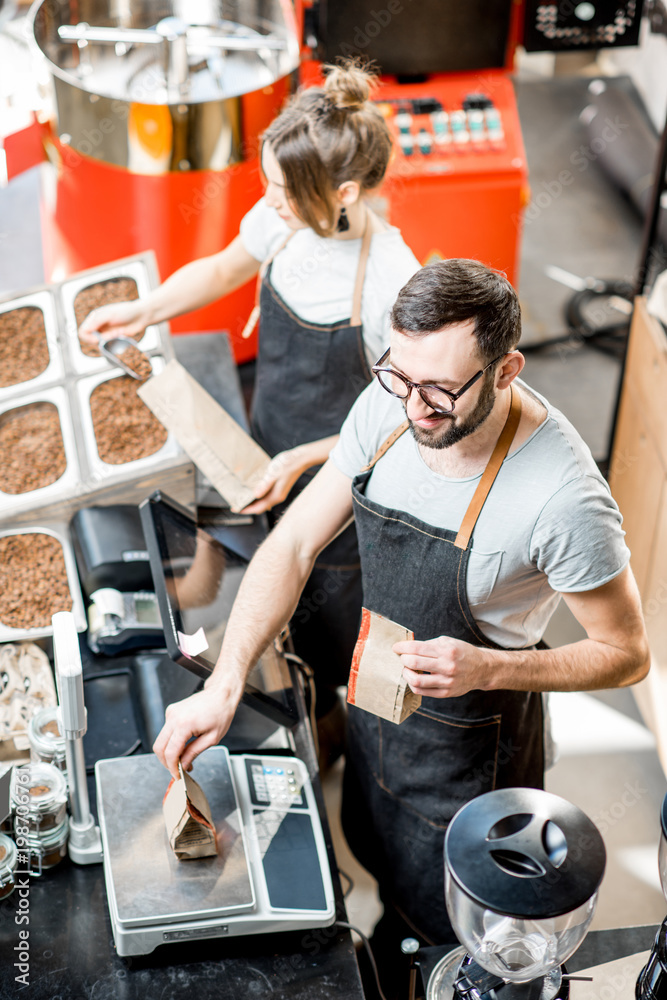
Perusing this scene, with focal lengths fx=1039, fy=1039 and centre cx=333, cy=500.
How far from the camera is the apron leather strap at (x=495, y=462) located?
1.61 metres

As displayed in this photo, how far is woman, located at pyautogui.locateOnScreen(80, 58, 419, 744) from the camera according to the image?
212 cm

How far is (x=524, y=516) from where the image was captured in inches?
62.6

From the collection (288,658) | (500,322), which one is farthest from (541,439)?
(288,658)

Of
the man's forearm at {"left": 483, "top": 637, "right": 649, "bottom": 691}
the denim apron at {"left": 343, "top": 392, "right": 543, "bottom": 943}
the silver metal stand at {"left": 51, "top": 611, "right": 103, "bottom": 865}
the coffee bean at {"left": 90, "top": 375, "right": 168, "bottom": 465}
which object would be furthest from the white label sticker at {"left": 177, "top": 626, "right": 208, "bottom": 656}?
the coffee bean at {"left": 90, "top": 375, "right": 168, "bottom": 465}

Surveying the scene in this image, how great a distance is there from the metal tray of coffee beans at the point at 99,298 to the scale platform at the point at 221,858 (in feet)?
3.93

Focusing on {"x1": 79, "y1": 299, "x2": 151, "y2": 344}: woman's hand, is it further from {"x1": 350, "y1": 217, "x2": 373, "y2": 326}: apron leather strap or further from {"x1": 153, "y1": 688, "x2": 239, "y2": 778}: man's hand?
{"x1": 153, "y1": 688, "x2": 239, "y2": 778}: man's hand

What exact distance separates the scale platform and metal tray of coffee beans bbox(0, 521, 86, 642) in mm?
441

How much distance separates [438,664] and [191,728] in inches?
17.2

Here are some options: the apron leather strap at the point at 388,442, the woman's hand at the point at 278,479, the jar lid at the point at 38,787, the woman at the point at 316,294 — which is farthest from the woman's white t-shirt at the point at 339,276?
the jar lid at the point at 38,787

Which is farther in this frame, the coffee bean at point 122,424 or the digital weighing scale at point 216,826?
the coffee bean at point 122,424

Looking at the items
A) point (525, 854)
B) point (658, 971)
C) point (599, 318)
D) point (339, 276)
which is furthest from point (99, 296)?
point (599, 318)

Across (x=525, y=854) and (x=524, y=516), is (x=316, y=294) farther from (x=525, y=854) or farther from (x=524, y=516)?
(x=525, y=854)

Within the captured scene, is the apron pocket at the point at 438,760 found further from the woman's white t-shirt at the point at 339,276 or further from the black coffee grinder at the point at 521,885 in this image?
the woman's white t-shirt at the point at 339,276

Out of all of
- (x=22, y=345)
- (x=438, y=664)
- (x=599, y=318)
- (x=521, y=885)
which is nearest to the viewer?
(x=521, y=885)
